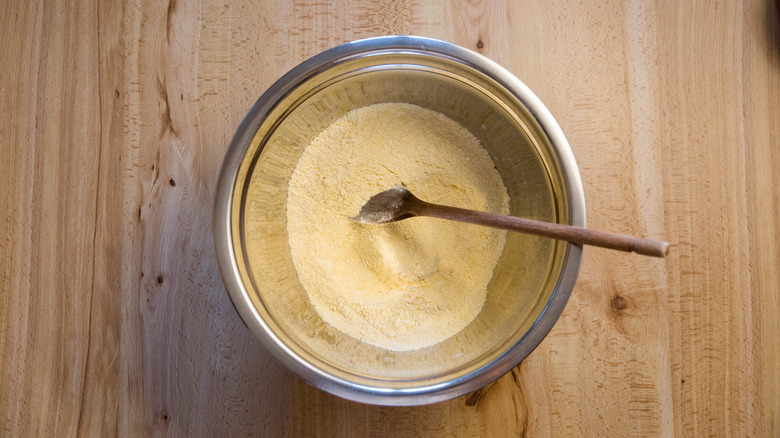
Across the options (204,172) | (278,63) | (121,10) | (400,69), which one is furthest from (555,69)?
(121,10)

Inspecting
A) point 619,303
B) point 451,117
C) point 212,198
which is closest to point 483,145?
point 451,117

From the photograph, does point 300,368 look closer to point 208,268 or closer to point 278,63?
point 208,268

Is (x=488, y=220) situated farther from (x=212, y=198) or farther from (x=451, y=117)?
(x=212, y=198)

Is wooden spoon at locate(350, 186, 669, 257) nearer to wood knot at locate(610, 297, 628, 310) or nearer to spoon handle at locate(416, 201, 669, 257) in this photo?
spoon handle at locate(416, 201, 669, 257)

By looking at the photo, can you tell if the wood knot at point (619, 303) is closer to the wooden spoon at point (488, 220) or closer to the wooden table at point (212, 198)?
the wooden table at point (212, 198)

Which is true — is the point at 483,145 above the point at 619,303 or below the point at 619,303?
above

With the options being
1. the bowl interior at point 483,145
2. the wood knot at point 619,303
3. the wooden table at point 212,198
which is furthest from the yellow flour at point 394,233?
the wood knot at point 619,303
